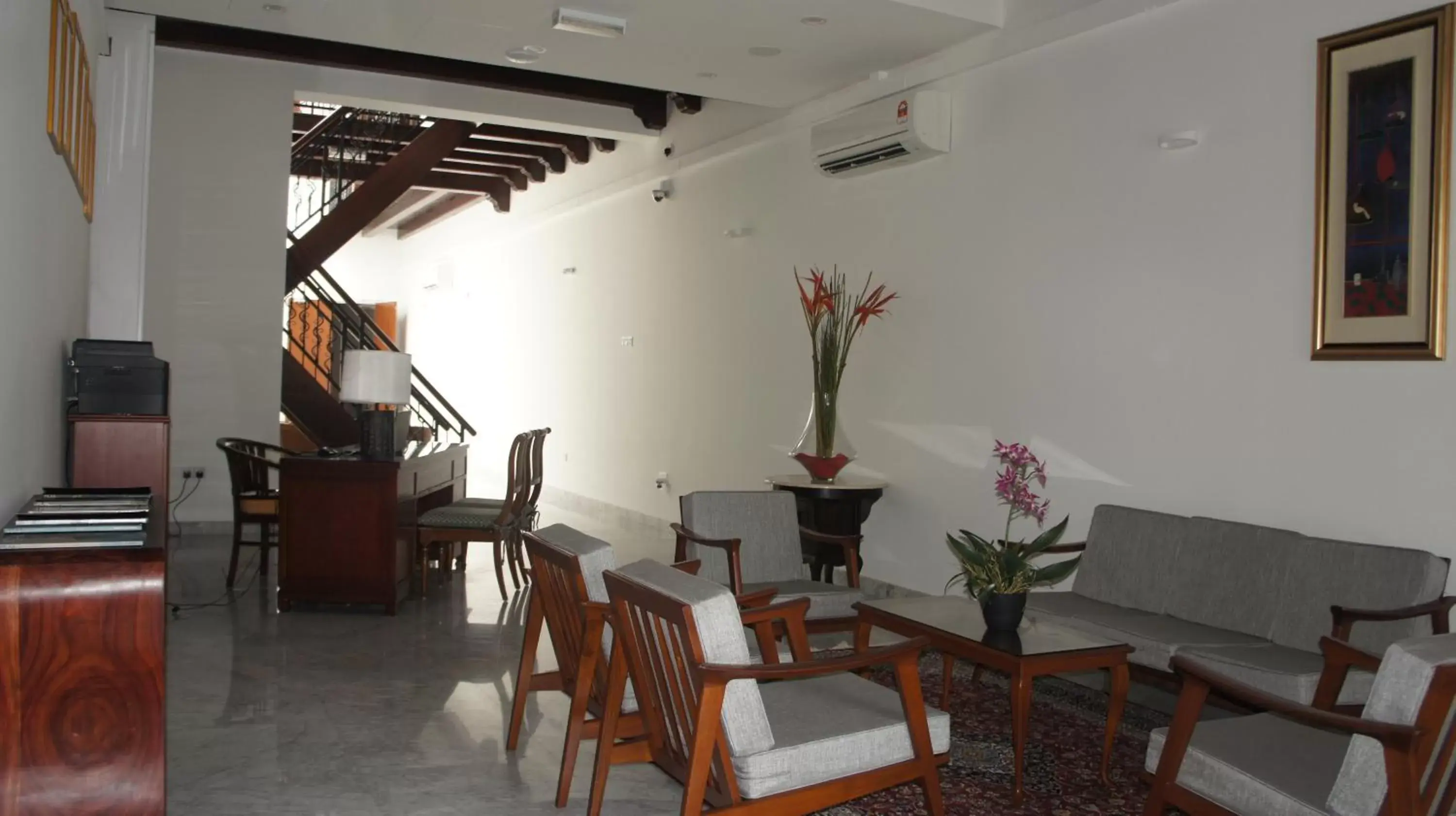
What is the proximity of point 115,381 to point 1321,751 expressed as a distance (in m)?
4.54

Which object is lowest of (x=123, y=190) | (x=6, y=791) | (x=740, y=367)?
(x=6, y=791)

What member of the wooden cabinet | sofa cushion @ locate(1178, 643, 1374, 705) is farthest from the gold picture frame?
sofa cushion @ locate(1178, 643, 1374, 705)

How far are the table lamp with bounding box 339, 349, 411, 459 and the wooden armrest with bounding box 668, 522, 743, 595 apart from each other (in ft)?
6.32

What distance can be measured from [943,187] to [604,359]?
4.88 m

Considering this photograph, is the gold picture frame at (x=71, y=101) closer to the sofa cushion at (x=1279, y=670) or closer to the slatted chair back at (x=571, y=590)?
the slatted chair back at (x=571, y=590)

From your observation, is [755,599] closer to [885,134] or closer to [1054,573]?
Answer: [1054,573]

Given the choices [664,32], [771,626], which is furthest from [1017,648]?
[664,32]

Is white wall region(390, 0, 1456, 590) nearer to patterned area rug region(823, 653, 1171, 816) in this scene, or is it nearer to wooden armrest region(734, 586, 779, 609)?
patterned area rug region(823, 653, 1171, 816)

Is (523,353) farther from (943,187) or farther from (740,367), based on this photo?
(943,187)

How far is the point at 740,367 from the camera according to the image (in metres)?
8.12

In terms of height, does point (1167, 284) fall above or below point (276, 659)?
above

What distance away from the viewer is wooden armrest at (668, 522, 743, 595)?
4699mm

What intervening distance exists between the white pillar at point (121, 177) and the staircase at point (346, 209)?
1786mm

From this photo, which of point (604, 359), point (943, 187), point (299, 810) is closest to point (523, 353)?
point (604, 359)
